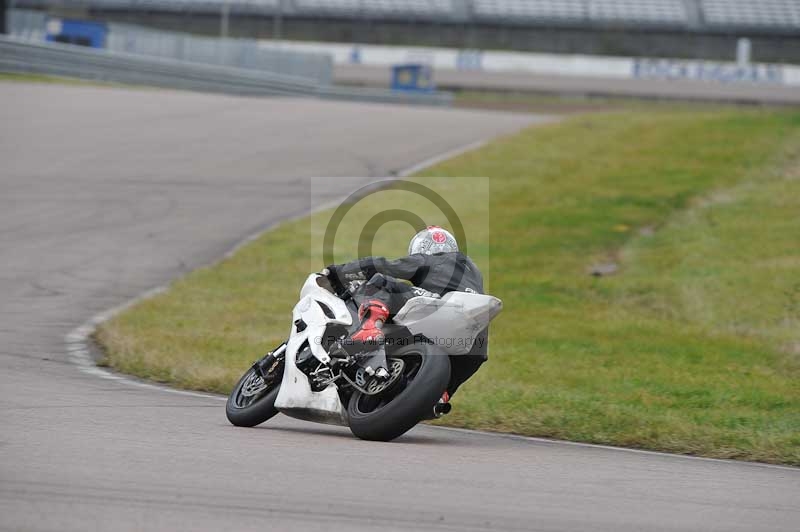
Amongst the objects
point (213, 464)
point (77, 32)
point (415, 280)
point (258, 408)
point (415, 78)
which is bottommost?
point (258, 408)

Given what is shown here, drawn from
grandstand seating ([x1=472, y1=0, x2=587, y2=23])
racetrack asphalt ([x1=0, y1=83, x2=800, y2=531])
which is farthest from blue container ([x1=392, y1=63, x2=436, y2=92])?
racetrack asphalt ([x1=0, y1=83, x2=800, y2=531])

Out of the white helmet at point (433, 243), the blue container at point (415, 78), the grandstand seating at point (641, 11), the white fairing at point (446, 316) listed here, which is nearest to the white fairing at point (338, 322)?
the white fairing at point (446, 316)

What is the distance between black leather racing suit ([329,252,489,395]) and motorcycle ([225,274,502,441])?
4.7 inches

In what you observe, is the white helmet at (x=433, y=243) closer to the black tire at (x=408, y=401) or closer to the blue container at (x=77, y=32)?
the black tire at (x=408, y=401)

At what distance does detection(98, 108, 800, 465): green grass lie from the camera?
8797 mm

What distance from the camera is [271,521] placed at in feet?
15.6

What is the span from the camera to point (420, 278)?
7086 millimetres

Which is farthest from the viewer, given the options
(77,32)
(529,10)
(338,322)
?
(529,10)

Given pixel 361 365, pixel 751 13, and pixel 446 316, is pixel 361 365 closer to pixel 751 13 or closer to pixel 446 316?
pixel 446 316

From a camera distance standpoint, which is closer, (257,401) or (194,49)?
(257,401)

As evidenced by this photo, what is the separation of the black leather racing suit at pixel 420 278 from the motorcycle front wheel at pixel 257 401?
2.62ft

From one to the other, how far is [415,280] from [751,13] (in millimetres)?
52393

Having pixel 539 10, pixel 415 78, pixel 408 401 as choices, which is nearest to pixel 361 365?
pixel 408 401

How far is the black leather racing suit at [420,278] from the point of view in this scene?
6977mm
